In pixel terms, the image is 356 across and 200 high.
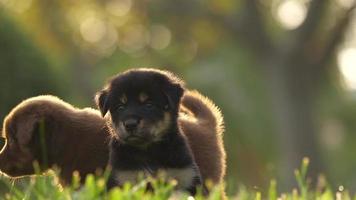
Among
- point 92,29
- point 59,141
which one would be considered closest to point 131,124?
point 59,141

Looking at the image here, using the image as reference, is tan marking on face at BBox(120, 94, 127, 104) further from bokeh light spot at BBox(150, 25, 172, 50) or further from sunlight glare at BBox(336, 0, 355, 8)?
bokeh light spot at BBox(150, 25, 172, 50)

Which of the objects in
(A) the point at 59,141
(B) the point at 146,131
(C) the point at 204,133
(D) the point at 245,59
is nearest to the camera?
(B) the point at 146,131

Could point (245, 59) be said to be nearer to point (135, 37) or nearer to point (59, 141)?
point (135, 37)

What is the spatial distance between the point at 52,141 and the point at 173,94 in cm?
133

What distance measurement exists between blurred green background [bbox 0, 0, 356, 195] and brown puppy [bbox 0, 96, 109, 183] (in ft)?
38.4

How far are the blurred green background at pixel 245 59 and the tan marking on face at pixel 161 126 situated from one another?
41.2 ft

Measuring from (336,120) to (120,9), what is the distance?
32.4 ft

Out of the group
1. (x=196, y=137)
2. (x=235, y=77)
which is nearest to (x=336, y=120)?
(x=235, y=77)

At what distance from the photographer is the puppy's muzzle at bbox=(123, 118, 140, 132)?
7.55 meters

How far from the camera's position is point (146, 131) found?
302 inches

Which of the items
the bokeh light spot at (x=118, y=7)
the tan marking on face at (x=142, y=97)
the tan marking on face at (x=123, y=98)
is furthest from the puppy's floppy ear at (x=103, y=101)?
the bokeh light spot at (x=118, y=7)

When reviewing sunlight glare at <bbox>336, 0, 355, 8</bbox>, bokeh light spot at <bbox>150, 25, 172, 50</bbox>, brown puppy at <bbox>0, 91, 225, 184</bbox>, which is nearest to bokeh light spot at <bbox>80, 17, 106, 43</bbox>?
bokeh light spot at <bbox>150, 25, 172, 50</bbox>

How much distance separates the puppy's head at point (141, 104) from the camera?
7.63 metres

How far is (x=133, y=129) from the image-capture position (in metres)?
7.59
